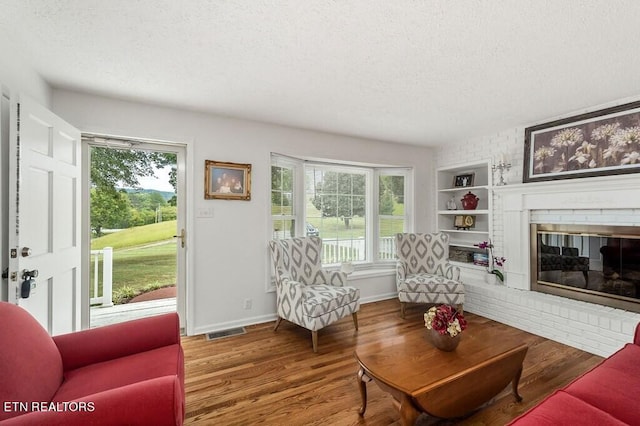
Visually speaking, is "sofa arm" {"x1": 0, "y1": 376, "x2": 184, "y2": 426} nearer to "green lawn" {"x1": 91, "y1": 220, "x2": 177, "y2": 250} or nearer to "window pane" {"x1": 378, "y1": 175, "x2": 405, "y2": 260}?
"green lawn" {"x1": 91, "y1": 220, "x2": 177, "y2": 250}

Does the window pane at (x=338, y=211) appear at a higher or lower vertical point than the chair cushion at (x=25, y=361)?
higher

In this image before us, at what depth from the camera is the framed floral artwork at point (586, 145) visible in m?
2.69

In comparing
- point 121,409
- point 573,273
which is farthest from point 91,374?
point 573,273

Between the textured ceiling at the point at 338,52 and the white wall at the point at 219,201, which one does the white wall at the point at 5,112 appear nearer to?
the textured ceiling at the point at 338,52

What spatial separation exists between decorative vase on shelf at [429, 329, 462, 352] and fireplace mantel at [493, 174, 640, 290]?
7.30 feet

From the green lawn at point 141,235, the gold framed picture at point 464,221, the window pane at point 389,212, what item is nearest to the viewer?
the green lawn at point 141,235

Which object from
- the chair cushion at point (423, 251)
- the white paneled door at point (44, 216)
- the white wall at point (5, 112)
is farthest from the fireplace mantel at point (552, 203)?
the white wall at point (5, 112)

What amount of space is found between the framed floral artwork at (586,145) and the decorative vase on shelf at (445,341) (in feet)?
8.02

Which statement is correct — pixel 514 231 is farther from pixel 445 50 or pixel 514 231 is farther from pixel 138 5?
pixel 138 5

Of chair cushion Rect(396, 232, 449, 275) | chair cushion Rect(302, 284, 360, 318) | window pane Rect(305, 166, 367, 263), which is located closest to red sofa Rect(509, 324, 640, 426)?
chair cushion Rect(302, 284, 360, 318)

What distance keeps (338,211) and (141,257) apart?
2539mm

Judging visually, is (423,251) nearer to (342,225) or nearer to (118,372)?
(342,225)

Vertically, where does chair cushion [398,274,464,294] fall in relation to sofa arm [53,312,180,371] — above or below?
below

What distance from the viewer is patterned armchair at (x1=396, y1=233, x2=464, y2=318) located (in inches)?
134
